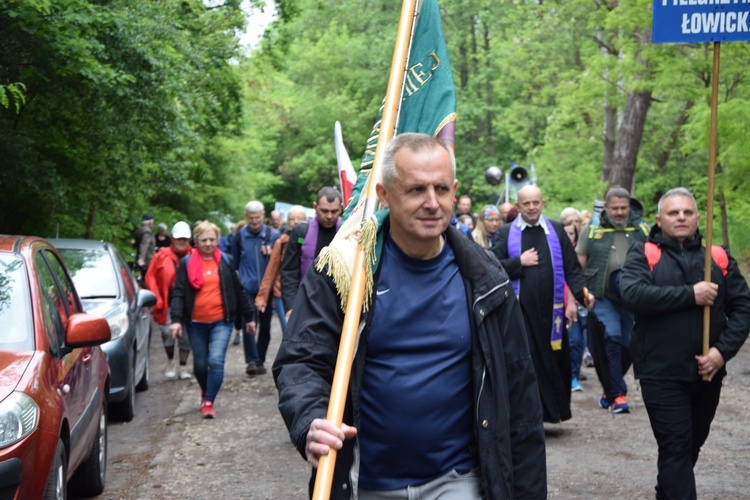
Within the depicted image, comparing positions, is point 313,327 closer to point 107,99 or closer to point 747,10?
point 747,10

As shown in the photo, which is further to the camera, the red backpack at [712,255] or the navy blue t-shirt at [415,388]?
the red backpack at [712,255]

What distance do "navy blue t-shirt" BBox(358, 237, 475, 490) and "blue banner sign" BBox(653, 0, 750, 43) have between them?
149 inches

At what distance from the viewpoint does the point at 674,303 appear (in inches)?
242

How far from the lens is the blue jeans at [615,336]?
10602 millimetres

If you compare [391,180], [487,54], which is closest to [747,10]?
[391,180]

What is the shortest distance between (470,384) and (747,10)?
406 centimetres

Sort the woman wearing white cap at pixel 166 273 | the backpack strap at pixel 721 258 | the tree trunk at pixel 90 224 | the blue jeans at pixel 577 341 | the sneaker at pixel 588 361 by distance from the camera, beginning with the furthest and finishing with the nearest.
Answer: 1. the tree trunk at pixel 90 224
2. the sneaker at pixel 588 361
3. the woman wearing white cap at pixel 166 273
4. the blue jeans at pixel 577 341
5. the backpack strap at pixel 721 258

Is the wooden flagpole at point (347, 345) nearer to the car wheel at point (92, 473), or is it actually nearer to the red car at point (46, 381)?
the red car at point (46, 381)

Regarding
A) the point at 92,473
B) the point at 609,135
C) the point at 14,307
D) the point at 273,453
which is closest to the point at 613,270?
the point at 273,453

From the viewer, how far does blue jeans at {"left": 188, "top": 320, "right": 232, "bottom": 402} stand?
10.5 m

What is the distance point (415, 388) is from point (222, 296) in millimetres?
7208

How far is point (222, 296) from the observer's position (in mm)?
10602

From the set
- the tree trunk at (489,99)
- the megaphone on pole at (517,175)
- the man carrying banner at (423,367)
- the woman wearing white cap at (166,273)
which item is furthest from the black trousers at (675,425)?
the tree trunk at (489,99)

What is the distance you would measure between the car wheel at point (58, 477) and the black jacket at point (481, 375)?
2172 mm
